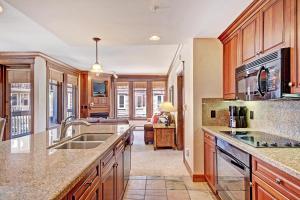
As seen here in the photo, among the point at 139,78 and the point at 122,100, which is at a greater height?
the point at 139,78

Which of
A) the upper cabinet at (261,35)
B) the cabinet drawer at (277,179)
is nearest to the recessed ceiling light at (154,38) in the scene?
the upper cabinet at (261,35)

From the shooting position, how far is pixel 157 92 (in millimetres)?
11273

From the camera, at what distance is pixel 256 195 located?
1.92 m

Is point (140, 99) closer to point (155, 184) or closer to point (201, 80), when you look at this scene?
point (201, 80)

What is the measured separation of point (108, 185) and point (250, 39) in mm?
2188

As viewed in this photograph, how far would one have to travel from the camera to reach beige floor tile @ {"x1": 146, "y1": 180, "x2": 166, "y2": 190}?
3630 millimetres

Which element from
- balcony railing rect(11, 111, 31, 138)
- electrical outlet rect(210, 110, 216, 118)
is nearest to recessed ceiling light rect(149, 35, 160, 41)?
electrical outlet rect(210, 110, 216, 118)

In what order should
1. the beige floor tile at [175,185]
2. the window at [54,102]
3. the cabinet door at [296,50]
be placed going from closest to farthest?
the cabinet door at [296,50], the beige floor tile at [175,185], the window at [54,102]

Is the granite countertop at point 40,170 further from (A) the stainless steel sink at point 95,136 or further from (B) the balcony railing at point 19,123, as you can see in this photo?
(B) the balcony railing at point 19,123

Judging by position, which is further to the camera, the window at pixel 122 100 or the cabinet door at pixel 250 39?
the window at pixel 122 100

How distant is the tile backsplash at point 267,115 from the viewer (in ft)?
7.94

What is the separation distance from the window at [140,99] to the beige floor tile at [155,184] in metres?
7.33

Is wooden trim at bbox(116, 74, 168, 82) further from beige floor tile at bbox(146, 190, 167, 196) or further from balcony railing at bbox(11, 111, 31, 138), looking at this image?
beige floor tile at bbox(146, 190, 167, 196)

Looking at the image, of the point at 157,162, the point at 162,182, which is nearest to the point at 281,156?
the point at 162,182
